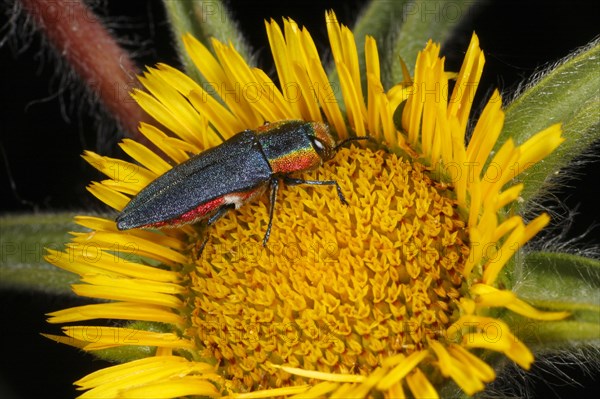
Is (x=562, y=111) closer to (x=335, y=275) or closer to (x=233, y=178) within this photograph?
(x=335, y=275)

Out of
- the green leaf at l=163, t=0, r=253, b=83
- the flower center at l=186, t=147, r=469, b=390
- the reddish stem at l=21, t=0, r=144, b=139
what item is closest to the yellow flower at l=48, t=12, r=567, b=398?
the flower center at l=186, t=147, r=469, b=390

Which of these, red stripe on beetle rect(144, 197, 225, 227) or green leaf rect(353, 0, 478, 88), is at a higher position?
green leaf rect(353, 0, 478, 88)

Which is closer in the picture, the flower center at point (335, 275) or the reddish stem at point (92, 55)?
the flower center at point (335, 275)

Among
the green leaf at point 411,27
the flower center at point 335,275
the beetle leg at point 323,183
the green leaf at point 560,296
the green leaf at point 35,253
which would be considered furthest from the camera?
the green leaf at point 35,253

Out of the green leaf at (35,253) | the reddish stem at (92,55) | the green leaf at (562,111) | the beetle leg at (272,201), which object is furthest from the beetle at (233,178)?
the reddish stem at (92,55)

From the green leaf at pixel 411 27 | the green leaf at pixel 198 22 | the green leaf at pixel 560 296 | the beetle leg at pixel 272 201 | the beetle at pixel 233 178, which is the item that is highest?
the green leaf at pixel 198 22

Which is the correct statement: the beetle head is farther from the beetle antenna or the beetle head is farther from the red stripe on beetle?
the red stripe on beetle

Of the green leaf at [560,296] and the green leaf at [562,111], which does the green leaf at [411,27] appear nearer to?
the green leaf at [562,111]
